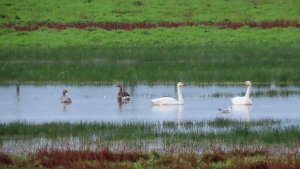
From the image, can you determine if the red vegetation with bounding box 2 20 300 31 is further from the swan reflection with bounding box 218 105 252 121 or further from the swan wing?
the swan reflection with bounding box 218 105 252 121

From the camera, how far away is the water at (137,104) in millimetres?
24797

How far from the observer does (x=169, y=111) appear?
26.7 metres

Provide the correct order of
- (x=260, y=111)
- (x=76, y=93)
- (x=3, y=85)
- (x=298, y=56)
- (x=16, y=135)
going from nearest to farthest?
(x=16, y=135)
(x=260, y=111)
(x=76, y=93)
(x=3, y=85)
(x=298, y=56)

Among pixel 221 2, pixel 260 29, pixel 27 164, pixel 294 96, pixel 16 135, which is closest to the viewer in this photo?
pixel 27 164

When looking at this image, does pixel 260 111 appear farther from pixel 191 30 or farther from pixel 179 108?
pixel 191 30

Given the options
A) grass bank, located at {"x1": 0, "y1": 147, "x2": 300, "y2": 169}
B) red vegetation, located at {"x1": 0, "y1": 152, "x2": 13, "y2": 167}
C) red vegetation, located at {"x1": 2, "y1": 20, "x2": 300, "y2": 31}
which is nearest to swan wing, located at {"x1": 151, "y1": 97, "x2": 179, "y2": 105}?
grass bank, located at {"x1": 0, "y1": 147, "x2": 300, "y2": 169}

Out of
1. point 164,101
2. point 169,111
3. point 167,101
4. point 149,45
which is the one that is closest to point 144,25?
point 149,45

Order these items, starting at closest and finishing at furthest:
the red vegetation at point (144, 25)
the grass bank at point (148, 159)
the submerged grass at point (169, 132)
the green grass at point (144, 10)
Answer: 1. the grass bank at point (148, 159)
2. the submerged grass at point (169, 132)
3. the red vegetation at point (144, 25)
4. the green grass at point (144, 10)

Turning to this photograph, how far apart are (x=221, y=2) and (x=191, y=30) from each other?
866 cm

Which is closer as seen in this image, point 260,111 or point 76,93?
point 260,111

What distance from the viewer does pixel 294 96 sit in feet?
95.8

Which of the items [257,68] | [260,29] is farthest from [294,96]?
[260,29]

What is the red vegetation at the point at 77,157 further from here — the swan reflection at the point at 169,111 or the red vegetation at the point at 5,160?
the swan reflection at the point at 169,111

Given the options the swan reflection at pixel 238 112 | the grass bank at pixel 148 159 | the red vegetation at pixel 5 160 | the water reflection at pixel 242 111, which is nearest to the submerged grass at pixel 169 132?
the grass bank at pixel 148 159
